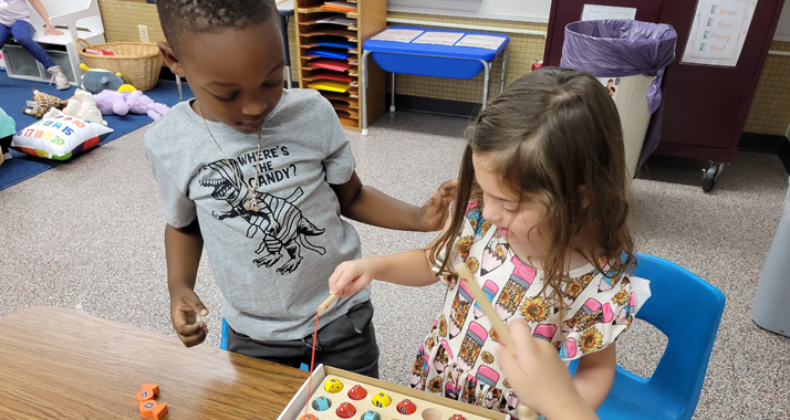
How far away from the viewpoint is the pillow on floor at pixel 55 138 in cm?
274

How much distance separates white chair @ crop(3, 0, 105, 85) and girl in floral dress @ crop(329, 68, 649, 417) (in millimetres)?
3905

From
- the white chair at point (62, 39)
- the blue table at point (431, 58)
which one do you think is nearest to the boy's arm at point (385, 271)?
the blue table at point (431, 58)

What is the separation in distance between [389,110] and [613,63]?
6.07 feet

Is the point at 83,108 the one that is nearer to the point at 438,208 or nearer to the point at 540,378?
the point at 438,208

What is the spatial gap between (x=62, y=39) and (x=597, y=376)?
4.22 m

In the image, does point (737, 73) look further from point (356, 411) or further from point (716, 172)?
point (356, 411)

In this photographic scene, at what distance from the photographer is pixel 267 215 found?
861 mm

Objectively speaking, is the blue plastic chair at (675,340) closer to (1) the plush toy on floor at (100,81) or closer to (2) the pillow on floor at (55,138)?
(2) the pillow on floor at (55,138)

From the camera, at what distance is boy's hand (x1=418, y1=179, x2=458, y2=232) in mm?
922

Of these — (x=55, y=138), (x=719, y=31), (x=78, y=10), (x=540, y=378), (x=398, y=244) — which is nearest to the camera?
(x=540, y=378)

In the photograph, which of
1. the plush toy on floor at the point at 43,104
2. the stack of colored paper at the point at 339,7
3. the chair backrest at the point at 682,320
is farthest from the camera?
the plush toy on floor at the point at 43,104

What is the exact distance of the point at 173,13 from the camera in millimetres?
687

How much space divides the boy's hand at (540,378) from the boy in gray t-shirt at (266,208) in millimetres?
408

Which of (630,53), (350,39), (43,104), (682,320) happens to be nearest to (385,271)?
(682,320)
